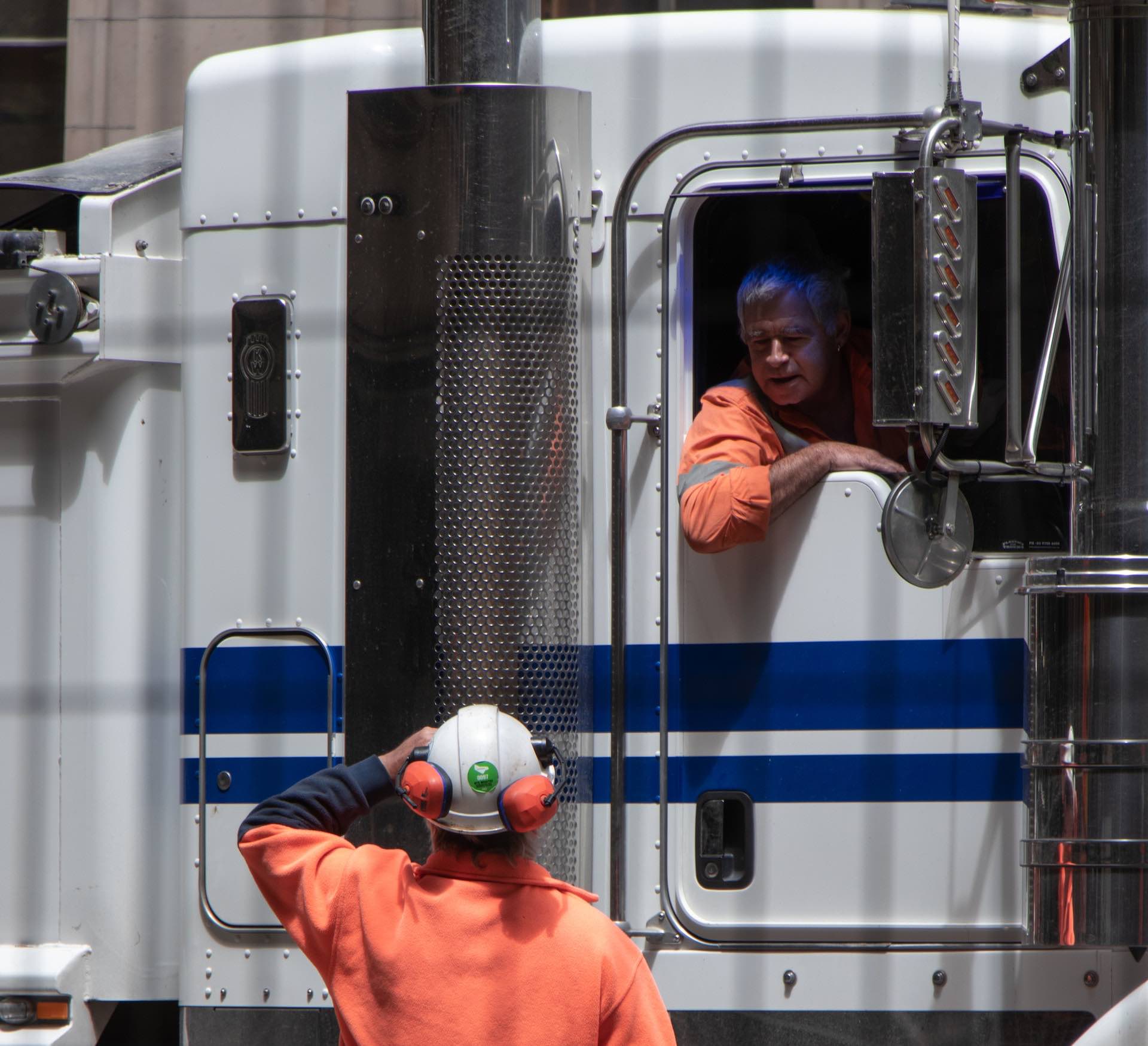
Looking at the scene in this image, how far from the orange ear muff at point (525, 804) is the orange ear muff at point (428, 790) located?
0.08 metres

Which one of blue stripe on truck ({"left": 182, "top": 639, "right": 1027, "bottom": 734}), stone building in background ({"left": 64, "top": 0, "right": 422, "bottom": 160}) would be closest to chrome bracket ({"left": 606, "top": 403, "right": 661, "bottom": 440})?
blue stripe on truck ({"left": 182, "top": 639, "right": 1027, "bottom": 734})

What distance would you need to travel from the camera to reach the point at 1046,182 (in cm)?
304

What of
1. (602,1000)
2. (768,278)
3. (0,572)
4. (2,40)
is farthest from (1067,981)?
(2,40)

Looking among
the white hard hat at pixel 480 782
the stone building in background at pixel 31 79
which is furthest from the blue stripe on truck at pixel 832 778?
the stone building in background at pixel 31 79

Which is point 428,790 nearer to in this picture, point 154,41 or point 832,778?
point 832,778

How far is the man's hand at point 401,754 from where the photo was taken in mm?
2410

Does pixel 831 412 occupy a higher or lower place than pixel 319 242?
lower

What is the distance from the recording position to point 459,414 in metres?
2.83

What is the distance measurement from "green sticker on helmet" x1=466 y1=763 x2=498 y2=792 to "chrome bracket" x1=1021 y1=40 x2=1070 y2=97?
188 cm

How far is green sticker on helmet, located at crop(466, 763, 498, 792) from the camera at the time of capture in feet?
6.64

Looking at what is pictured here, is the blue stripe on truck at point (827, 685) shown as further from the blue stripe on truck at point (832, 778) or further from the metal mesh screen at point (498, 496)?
the metal mesh screen at point (498, 496)

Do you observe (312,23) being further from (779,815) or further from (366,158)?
(779,815)

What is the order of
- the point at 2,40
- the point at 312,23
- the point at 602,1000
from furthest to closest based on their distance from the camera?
the point at 2,40, the point at 312,23, the point at 602,1000

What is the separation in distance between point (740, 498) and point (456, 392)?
58 centimetres
